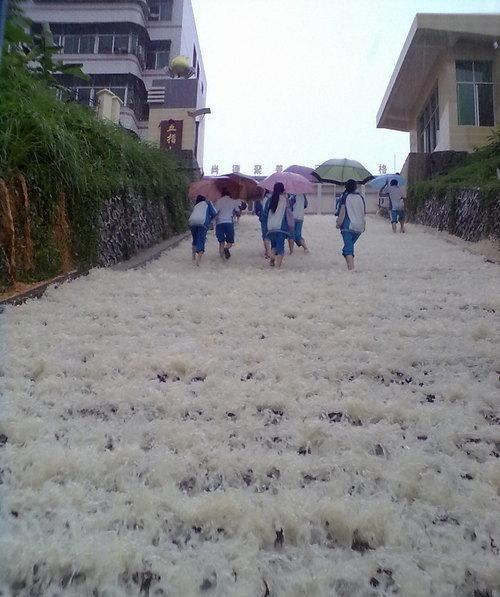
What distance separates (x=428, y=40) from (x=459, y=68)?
183 centimetres

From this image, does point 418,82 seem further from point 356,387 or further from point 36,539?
point 36,539

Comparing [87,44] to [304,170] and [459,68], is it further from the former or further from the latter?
[304,170]

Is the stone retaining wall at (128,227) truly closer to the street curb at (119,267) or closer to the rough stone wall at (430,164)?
the street curb at (119,267)

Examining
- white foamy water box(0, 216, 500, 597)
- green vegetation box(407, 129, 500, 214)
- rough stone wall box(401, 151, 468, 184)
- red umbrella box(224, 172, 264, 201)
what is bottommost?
white foamy water box(0, 216, 500, 597)

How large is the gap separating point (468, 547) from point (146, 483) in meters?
1.51

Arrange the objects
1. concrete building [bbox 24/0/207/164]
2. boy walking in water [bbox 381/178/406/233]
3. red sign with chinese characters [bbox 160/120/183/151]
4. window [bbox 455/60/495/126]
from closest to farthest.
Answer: boy walking in water [bbox 381/178/406/233] → window [bbox 455/60/495/126] → red sign with chinese characters [bbox 160/120/183/151] → concrete building [bbox 24/0/207/164]

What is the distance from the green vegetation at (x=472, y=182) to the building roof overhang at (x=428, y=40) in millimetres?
4085

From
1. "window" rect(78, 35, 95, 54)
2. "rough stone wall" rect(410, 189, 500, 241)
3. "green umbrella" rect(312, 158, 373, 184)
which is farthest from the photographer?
"window" rect(78, 35, 95, 54)

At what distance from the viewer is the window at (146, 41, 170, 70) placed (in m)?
28.5

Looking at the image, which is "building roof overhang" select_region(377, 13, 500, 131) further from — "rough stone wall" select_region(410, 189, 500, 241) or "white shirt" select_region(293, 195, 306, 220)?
"white shirt" select_region(293, 195, 306, 220)

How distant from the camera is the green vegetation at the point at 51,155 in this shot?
6.26 meters

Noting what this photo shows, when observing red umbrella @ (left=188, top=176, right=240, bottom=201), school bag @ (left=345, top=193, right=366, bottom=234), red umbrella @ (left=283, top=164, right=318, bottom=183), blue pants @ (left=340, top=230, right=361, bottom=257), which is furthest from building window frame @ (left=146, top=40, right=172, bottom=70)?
blue pants @ (left=340, top=230, right=361, bottom=257)

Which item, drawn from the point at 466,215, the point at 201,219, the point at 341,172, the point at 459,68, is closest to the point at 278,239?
the point at 201,219

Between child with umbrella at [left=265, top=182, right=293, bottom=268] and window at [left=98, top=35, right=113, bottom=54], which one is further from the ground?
window at [left=98, top=35, right=113, bottom=54]
